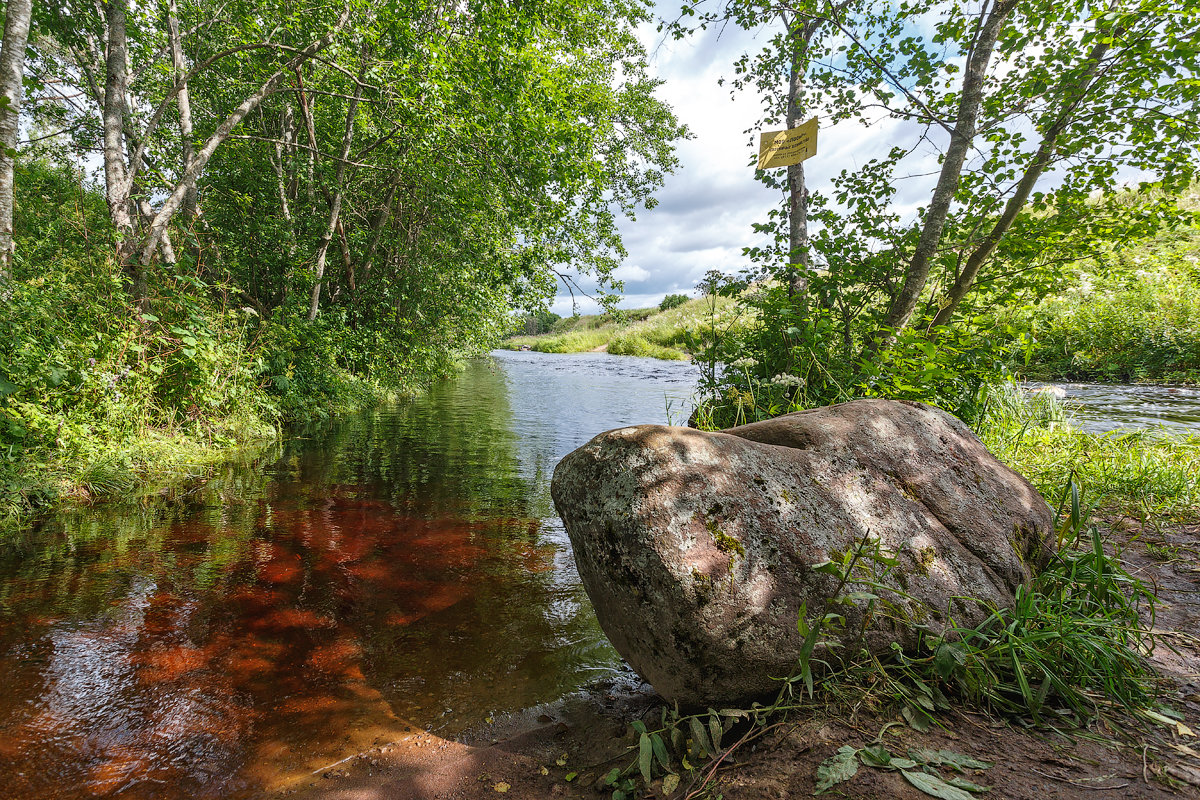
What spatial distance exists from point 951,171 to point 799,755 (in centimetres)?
482

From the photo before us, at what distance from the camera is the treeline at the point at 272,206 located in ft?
17.3

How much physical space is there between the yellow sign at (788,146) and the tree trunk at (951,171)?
1.16 metres

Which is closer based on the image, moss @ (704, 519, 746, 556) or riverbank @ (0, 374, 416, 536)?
moss @ (704, 519, 746, 556)

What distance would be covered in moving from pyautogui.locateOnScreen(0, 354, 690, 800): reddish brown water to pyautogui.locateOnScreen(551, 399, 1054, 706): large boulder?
1.08 meters

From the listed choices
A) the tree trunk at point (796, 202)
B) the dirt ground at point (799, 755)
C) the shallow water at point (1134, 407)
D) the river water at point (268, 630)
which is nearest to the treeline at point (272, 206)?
the river water at point (268, 630)

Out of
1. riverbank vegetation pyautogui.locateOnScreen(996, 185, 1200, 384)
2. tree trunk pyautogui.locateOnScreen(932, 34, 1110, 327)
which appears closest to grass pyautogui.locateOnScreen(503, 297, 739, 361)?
riverbank vegetation pyautogui.locateOnScreen(996, 185, 1200, 384)

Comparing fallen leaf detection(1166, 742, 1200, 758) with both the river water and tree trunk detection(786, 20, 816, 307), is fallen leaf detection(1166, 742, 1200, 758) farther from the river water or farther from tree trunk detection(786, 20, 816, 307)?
tree trunk detection(786, 20, 816, 307)

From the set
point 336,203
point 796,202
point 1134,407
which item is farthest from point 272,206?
point 1134,407

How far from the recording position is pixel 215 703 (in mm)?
2537

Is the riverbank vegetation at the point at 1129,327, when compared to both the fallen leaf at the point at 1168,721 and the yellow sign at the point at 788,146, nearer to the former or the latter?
the yellow sign at the point at 788,146

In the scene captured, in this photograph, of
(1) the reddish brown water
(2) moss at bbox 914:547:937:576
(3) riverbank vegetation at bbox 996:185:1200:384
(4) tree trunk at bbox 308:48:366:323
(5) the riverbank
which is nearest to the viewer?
(1) the reddish brown water

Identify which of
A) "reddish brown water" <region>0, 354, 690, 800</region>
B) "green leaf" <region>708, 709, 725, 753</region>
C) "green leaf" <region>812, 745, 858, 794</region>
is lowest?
"reddish brown water" <region>0, 354, 690, 800</region>

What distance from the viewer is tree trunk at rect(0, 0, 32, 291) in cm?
467

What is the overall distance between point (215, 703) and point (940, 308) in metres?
6.35
